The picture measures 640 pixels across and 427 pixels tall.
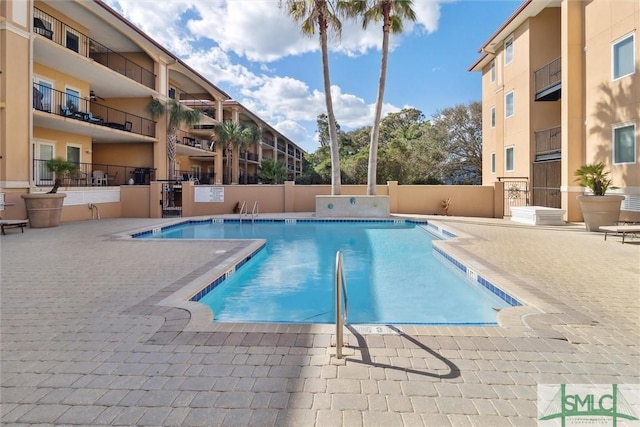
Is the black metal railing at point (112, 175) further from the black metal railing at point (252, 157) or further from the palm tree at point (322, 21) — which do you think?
the black metal railing at point (252, 157)

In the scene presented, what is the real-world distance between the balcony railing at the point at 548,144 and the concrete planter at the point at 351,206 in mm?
7078

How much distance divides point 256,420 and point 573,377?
235 cm

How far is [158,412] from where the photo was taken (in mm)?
2354

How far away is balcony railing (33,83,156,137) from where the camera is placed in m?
15.3

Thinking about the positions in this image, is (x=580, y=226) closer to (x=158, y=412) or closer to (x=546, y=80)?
(x=546, y=80)

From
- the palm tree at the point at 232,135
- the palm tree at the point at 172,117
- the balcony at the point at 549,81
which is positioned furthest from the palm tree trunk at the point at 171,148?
the balcony at the point at 549,81

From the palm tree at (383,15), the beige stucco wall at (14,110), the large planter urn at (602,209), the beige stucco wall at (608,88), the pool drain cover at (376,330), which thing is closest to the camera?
the pool drain cover at (376,330)

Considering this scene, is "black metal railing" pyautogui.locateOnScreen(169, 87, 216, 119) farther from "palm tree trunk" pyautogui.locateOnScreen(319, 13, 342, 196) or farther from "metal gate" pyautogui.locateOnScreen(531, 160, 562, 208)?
"metal gate" pyautogui.locateOnScreen(531, 160, 562, 208)

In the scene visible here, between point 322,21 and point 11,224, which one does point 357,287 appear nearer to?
point 11,224

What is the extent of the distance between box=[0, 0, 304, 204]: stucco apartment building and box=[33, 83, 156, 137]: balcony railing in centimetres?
5

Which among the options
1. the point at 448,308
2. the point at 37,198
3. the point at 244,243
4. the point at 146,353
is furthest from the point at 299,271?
the point at 37,198

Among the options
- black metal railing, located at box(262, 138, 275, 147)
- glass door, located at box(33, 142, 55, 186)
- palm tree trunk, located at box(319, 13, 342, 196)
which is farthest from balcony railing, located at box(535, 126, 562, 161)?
black metal railing, located at box(262, 138, 275, 147)

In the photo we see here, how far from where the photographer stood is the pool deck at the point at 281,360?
7.75 ft

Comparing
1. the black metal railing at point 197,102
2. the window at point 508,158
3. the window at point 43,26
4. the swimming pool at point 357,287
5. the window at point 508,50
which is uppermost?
the black metal railing at point 197,102
